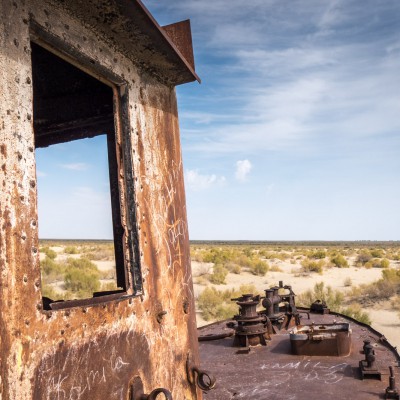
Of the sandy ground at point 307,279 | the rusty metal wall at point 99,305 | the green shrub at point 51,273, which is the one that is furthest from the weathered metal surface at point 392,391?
the green shrub at point 51,273

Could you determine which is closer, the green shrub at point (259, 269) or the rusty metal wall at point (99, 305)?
the rusty metal wall at point (99, 305)

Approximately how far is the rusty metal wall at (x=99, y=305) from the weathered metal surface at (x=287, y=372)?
69cm

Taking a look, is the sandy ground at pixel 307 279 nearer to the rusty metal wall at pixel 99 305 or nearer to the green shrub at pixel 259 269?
the green shrub at pixel 259 269

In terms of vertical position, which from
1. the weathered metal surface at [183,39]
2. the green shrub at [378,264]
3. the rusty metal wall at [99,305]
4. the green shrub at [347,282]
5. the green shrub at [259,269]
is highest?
the weathered metal surface at [183,39]

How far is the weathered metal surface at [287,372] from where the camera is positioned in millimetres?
3215

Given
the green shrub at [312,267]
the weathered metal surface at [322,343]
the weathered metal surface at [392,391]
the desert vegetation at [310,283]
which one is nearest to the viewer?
the weathered metal surface at [392,391]

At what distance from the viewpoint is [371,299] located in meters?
16.1

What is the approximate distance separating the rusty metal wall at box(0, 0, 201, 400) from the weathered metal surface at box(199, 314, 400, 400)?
2.26 ft

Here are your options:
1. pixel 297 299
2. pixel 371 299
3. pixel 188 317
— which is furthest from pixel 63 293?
pixel 188 317

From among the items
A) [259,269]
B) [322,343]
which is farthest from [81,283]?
[322,343]

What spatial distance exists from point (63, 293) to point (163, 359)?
15.4 m

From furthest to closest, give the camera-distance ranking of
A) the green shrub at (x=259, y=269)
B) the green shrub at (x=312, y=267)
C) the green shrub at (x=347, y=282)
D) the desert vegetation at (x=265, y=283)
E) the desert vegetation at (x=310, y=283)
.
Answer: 1. the green shrub at (x=312, y=267)
2. the green shrub at (x=259, y=269)
3. the green shrub at (x=347, y=282)
4. the desert vegetation at (x=265, y=283)
5. the desert vegetation at (x=310, y=283)

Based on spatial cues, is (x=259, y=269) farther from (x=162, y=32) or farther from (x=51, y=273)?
(x=162, y=32)

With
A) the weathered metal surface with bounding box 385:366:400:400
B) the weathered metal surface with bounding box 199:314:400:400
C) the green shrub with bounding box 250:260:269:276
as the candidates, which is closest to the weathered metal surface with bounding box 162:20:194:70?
the weathered metal surface with bounding box 199:314:400:400
